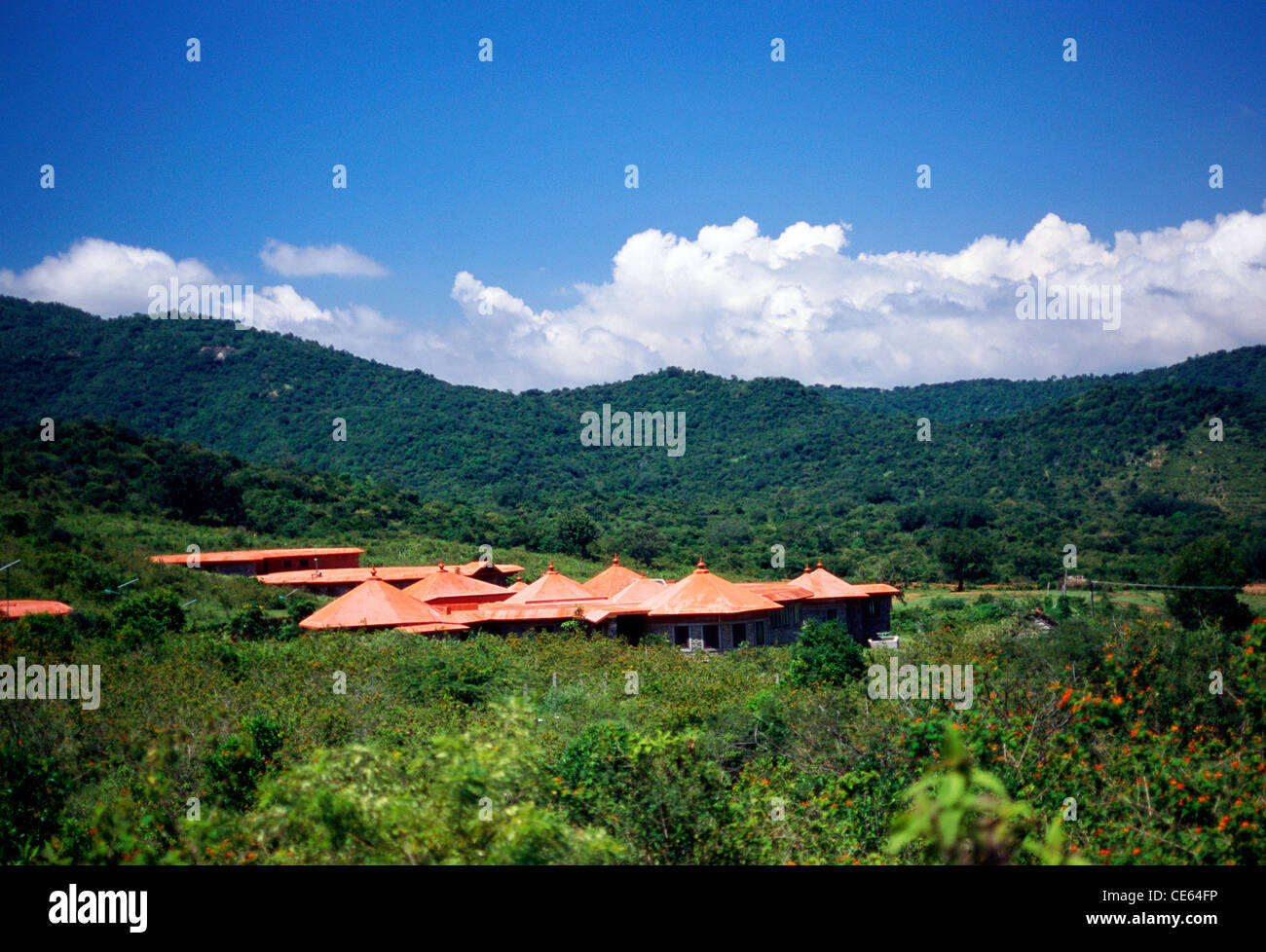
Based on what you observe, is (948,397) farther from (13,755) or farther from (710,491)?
(13,755)

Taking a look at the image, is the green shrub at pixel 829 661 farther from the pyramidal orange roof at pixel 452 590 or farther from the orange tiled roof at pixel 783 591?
the pyramidal orange roof at pixel 452 590

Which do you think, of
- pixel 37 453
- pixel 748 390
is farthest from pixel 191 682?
pixel 748 390

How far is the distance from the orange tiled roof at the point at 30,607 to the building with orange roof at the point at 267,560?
15.2 meters

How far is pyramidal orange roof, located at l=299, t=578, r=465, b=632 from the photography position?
28875mm

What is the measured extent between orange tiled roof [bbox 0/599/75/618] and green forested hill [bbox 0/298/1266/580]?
116ft

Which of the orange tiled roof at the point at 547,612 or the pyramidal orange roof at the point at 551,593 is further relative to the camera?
the pyramidal orange roof at the point at 551,593

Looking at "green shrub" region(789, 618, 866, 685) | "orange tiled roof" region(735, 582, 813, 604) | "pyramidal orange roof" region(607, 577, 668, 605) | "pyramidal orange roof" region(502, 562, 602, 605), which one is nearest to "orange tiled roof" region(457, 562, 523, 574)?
"pyramidal orange roof" region(502, 562, 602, 605)

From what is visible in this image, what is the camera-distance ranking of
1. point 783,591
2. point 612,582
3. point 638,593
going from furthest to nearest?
point 612,582
point 783,591
point 638,593

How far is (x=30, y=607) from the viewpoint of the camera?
92.0ft

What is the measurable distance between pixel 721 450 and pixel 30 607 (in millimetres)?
84844

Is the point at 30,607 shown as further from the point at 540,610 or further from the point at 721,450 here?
the point at 721,450

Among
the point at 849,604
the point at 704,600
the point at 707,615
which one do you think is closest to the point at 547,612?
the point at 704,600

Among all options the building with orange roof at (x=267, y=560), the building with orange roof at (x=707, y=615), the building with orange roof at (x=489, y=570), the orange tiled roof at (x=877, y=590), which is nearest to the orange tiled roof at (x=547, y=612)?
the building with orange roof at (x=707, y=615)

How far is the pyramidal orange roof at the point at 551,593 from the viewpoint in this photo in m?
33.5
